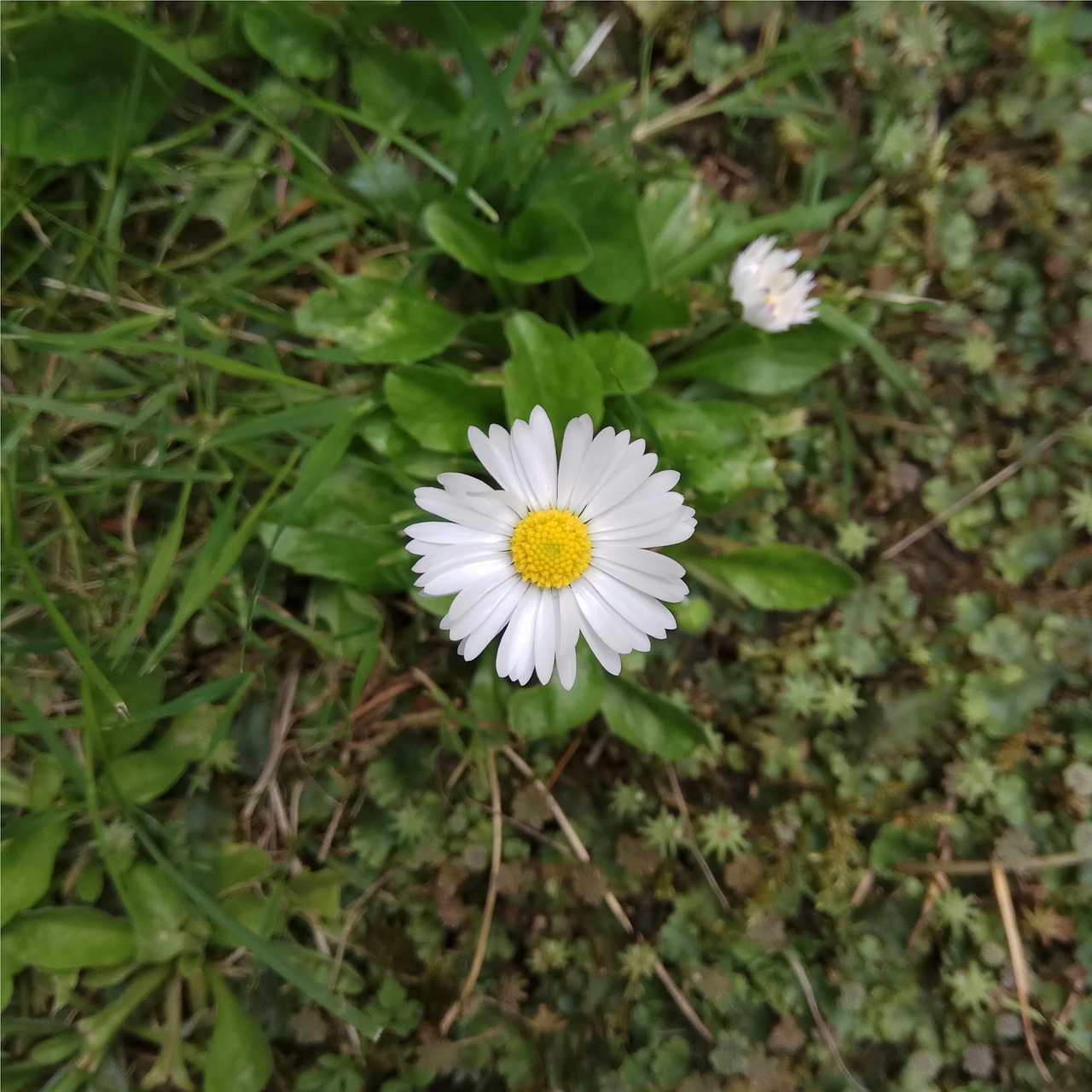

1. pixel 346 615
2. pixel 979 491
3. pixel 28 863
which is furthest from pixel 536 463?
pixel 28 863

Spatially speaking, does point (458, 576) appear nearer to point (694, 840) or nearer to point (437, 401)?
point (437, 401)

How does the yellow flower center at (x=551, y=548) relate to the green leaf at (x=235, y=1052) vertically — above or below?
above

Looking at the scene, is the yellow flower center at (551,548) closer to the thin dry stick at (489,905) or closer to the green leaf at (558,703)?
the green leaf at (558,703)

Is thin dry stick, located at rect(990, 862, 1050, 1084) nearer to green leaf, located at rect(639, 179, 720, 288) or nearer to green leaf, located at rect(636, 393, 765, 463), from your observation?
green leaf, located at rect(636, 393, 765, 463)

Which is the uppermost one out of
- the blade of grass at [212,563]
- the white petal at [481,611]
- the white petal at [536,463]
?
the white petal at [536,463]

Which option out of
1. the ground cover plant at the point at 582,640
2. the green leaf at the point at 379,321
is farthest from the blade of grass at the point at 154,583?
the green leaf at the point at 379,321

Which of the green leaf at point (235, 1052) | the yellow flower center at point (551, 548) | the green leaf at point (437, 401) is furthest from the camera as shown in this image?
the green leaf at point (235, 1052)
